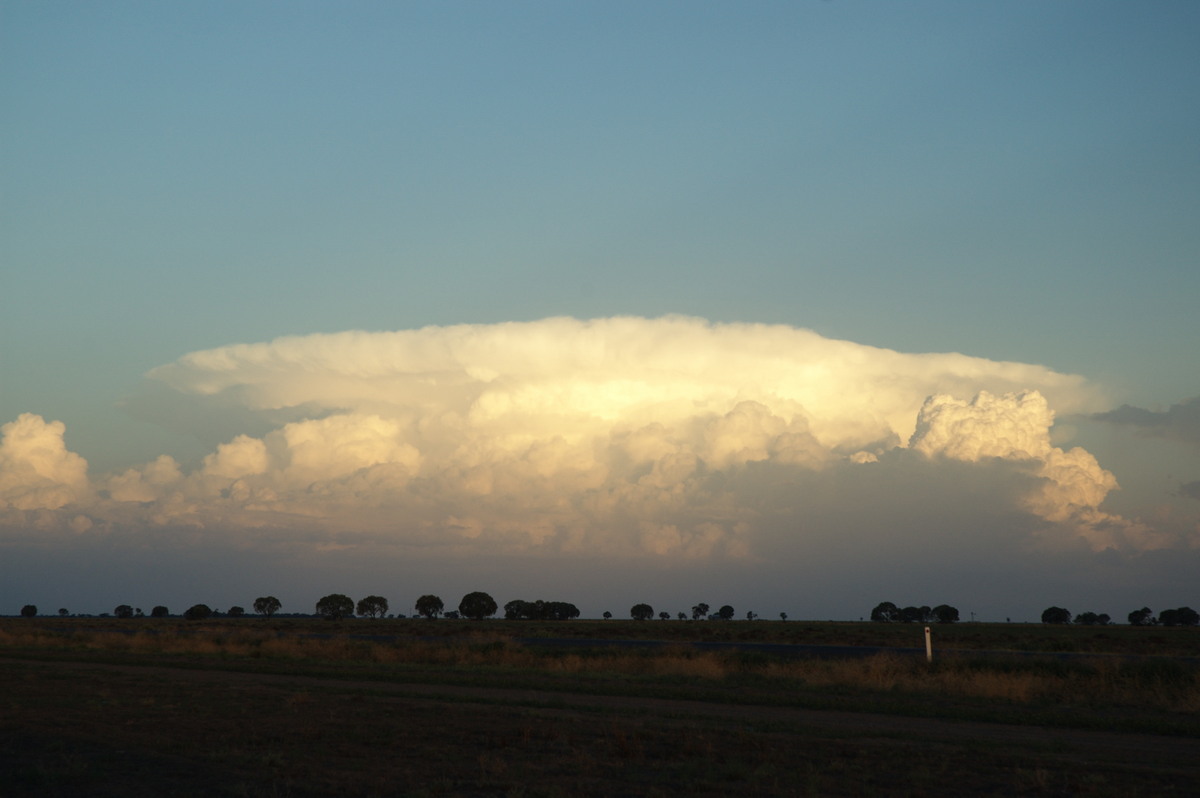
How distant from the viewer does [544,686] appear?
26125mm

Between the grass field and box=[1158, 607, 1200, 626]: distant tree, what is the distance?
477ft

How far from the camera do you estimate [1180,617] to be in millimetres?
150125

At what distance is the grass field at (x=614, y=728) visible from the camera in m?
12.0

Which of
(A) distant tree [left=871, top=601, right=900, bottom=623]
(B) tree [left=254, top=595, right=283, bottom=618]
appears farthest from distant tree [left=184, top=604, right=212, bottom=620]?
(A) distant tree [left=871, top=601, right=900, bottom=623]

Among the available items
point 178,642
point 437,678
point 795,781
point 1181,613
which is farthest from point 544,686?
point 1181,613

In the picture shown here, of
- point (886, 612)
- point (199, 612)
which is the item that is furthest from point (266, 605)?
point (886, 612)

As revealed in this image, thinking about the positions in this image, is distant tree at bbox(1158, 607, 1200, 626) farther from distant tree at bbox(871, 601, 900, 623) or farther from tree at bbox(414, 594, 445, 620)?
tree at bbox(414, 594, 445, 620)

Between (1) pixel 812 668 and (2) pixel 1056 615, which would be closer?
(1) pixel 812 668

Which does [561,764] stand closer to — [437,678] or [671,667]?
[437,678]

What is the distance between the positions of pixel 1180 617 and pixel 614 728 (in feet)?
543

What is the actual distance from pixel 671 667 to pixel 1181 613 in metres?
153

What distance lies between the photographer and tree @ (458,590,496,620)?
170 meters

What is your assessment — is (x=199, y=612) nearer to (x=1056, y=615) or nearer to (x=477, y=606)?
(x=477, y=606)

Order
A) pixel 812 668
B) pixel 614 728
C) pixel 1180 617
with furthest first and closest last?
pixel 1180 617, pixel 812 668, pixel 614 728
